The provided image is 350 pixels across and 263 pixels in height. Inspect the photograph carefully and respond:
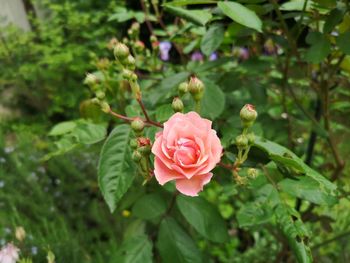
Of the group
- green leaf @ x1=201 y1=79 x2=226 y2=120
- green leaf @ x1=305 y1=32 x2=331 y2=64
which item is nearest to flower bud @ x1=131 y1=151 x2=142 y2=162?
green leaf @ x1=201 y1=79 x2=226 y2=120

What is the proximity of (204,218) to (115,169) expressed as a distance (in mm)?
239

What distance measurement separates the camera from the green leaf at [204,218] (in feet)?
2.51

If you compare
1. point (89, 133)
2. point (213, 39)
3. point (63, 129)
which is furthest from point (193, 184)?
point (63, 129)

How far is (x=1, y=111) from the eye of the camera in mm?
3416

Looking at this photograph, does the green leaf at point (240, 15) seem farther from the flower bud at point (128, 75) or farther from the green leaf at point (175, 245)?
the green leaf at point (175, 245)

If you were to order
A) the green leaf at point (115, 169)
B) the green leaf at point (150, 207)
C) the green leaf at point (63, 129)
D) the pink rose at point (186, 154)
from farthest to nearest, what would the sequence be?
1. the green leaf at point (63, 129)
2. the green leaf at point (150, 207)
3. the green leaf at point (115, 169)
4. the pink rose at point (186, 154)

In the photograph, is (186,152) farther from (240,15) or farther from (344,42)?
(344,42)

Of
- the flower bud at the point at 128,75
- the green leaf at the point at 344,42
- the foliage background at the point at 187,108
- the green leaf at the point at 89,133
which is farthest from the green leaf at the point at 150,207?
the green leaf at the point at 344,42

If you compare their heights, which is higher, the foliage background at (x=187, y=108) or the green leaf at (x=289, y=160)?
the green leaf at (x=289, y=160)

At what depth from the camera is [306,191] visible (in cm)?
65

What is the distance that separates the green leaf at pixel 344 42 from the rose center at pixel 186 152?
0.36 metres

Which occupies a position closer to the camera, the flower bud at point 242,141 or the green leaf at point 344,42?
the flower bud at point 242,141

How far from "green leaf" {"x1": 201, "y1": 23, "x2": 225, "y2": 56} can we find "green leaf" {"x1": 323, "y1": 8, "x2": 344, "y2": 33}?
0.20 meters

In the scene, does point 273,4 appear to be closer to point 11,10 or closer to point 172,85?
point 172,85
